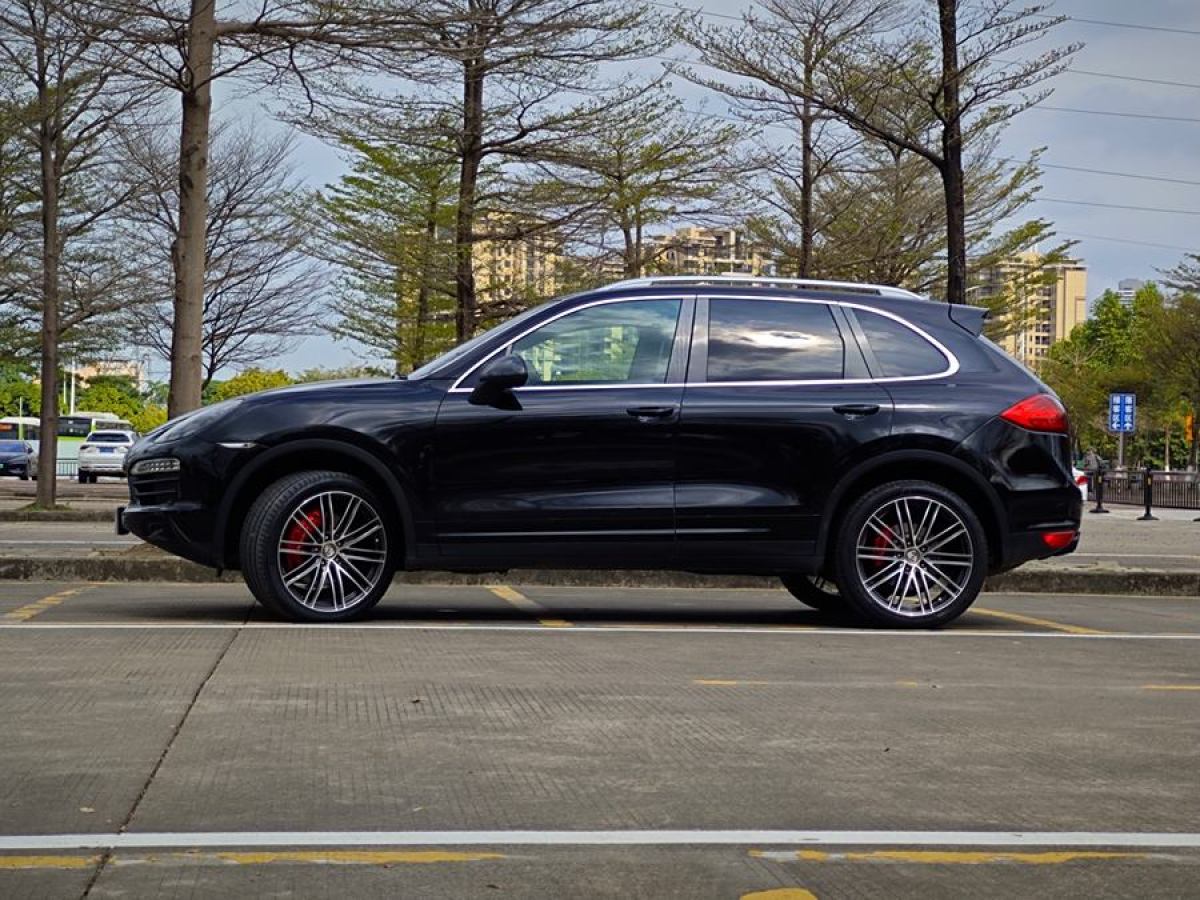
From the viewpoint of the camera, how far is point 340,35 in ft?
45.5

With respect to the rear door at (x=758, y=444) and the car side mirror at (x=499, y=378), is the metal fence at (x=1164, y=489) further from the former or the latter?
the car side mirror at (x=499, y=378)

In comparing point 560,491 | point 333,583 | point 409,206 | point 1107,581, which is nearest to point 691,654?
point 560,491

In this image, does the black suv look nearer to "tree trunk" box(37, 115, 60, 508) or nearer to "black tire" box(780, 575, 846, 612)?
"black tire" box(780, 575, 846, 612)

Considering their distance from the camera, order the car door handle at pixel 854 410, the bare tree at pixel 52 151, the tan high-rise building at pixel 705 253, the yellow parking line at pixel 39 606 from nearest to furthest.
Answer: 1. the yellow parking line at pixel 39 606
2. the car door handle at pixel 854 410
3. the bare tree at pixel 52 151
4. the tan high-rise building at pixel 705 253

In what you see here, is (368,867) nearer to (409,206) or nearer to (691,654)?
(691,654)

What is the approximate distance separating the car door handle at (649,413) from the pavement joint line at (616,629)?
106 centimetres

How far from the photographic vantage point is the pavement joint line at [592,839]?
422 centimetres

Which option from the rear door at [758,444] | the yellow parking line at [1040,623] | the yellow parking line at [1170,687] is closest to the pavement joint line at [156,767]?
the rear door at [758,444]

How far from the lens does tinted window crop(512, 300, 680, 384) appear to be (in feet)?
30.4

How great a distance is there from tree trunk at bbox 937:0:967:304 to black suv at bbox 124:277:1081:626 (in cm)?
978

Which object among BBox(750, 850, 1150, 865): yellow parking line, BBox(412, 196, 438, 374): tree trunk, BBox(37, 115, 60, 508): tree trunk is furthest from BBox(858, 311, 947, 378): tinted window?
BBox(37, 115, 60, 508): tree trunk

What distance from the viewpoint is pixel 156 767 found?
201 inches

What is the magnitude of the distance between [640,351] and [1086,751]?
418 centimetres

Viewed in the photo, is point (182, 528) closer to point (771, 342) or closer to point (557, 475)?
point (557, 475)
